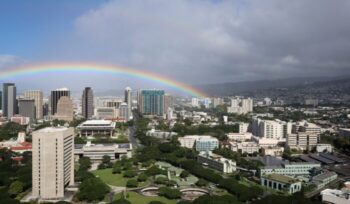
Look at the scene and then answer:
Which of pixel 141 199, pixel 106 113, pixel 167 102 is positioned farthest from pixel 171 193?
pixel 167 102

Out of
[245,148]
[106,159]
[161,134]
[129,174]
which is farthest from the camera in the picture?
[161,134]

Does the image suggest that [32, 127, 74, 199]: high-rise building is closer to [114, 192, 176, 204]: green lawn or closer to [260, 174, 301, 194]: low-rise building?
[114, 192, 176, 204]: green lawn

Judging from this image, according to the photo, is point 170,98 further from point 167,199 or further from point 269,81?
point 269,81

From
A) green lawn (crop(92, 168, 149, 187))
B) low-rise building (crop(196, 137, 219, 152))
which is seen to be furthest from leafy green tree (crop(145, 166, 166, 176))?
low-rise building (crop(196, 137, 219, 152))

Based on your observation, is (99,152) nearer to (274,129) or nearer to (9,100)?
(274,129)

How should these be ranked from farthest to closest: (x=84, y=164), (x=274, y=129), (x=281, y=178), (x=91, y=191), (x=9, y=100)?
1. (x=9, y=100)
2. (x=274, y=129)
3. (x=84, y=164)
4. (x=281, y=178)
5. (x=91, y=191)

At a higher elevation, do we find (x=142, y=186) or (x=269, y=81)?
(x=269, y=81)

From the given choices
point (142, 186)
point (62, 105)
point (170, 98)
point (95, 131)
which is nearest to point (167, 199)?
point (142, 186)
